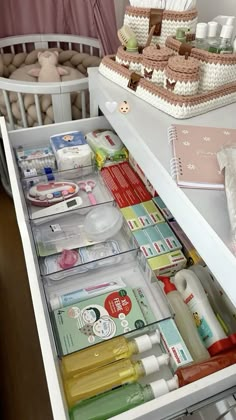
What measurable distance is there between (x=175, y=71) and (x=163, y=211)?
36cm

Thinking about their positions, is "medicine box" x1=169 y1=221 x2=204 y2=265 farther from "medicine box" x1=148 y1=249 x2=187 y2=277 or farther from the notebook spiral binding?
the notebook spiral binding

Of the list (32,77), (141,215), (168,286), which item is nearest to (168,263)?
(168,286)

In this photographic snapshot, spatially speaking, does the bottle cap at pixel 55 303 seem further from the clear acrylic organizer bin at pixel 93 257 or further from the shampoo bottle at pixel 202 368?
the shampoo bottle at pixel 202 368

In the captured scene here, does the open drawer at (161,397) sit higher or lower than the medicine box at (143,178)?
lower

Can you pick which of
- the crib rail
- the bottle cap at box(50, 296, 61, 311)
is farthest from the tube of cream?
the crib rail

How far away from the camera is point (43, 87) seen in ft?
3.92

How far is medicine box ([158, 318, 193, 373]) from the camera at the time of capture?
63 cm

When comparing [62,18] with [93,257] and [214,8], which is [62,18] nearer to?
[214,8]

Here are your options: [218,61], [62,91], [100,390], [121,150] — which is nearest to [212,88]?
[218,61]

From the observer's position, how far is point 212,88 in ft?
2.76

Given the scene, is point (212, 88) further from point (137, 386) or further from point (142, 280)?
point (137, 386)

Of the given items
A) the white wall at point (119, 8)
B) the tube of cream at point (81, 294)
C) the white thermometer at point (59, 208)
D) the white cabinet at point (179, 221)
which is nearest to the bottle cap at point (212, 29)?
the white cabinet at point (179, 221)

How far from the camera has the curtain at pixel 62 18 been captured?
1527 mm

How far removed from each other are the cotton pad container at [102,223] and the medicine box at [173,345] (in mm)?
277
